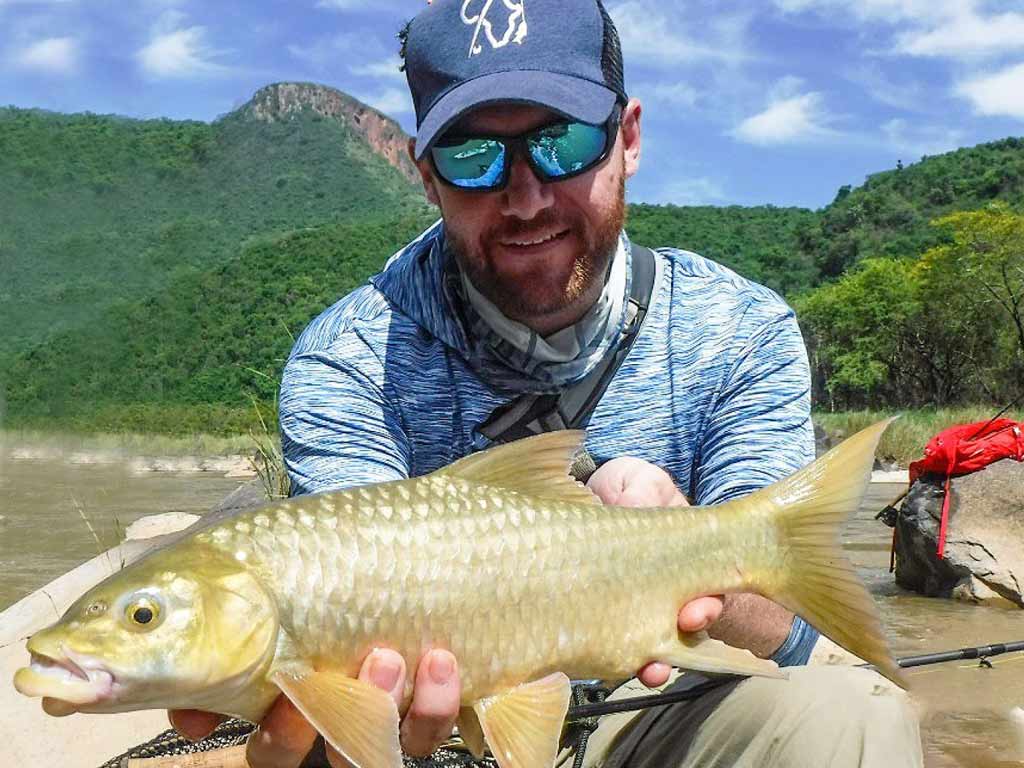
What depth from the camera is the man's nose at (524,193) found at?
2562mm

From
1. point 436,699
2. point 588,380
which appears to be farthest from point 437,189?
point 436,699

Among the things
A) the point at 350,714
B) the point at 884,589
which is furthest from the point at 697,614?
the point at 884,589

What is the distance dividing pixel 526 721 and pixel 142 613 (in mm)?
681

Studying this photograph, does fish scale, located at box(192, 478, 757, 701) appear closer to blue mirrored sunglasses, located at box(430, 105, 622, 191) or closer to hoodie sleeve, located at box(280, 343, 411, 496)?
hoodie sleeve, located at box(280, 343, 411, 496)

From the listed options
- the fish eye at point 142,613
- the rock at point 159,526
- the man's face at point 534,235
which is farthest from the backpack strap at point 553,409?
the rock at point 159,526

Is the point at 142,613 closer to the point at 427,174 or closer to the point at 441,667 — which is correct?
the point at 441,667

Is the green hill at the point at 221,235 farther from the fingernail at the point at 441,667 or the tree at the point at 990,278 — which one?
the fingernail at the point at 441,667

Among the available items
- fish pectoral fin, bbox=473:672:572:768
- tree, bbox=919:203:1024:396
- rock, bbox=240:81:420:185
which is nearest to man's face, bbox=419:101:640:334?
fish pectoral fin, bbox=473:672:572:768

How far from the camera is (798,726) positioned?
218 cm

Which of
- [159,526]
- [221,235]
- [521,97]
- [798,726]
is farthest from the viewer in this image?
[221,235]

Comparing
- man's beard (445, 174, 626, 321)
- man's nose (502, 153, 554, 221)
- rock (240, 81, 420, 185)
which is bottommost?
man's beard (445, 174, 626, 321)

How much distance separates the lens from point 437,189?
2775mm

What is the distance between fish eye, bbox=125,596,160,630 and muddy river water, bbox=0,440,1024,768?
3.29m

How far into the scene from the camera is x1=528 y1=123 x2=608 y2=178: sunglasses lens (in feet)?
8.37
